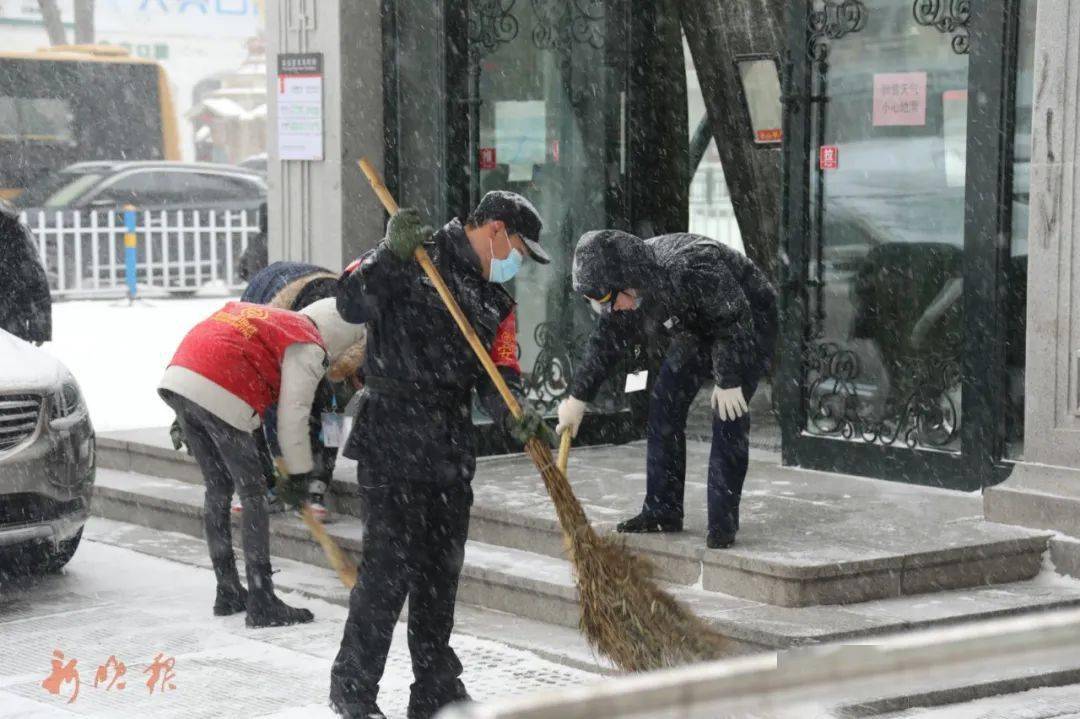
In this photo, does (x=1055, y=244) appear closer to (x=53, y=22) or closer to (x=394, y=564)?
(x=394, y=564)

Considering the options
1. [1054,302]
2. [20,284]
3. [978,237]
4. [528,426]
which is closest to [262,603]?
[528,426]

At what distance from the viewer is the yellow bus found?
26766 millimetres

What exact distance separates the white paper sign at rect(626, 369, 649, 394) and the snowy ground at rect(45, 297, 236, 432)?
3721mm

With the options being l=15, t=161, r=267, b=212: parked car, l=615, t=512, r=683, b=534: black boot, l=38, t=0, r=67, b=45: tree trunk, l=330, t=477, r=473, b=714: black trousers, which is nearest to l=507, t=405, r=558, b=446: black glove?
l=330, t=477, r=473, b=714: black trousers

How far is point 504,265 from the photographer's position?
5.54m

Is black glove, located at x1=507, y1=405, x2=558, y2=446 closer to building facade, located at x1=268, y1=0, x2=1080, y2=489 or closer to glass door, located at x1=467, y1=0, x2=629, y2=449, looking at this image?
building facade, located at x1=268, y1=0, x2=1080, y2=489

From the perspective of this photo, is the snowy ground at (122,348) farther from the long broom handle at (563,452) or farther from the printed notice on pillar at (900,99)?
the long broom handle at (563,452)

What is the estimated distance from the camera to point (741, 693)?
178 centimetres

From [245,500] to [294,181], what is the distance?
11.2 feet

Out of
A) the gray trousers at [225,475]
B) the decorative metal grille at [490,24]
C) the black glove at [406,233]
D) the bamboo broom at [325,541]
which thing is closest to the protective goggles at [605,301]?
the black glove at [406,233]

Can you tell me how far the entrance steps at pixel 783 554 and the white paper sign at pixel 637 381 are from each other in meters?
1.15

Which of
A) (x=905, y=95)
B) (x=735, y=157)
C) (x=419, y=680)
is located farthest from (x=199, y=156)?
(x=419, y=680)

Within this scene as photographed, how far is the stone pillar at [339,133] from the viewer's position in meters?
9.56

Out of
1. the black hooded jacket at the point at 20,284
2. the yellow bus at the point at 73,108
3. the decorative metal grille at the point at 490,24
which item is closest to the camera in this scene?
the black hooded jacket at the point at 20,284
